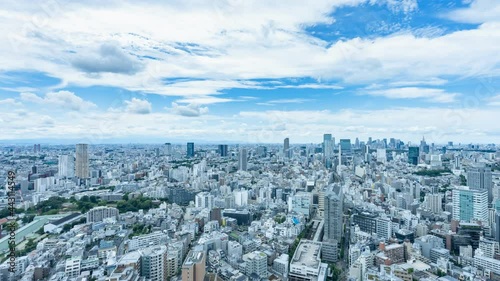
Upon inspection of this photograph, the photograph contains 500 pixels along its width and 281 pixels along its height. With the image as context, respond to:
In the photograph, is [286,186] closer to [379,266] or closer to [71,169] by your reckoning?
[379,266]

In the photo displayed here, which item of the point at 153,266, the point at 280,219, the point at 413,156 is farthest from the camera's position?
the point at 413,156

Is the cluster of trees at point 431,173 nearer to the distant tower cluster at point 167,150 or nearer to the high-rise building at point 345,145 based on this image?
the high-rise building at point 345,145

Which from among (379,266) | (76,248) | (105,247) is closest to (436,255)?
(379,266)

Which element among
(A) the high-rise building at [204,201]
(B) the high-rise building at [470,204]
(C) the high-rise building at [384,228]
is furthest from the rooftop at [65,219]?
(B) the high-rise building at [470,204]

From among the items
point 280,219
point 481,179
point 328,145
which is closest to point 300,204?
point 280,219

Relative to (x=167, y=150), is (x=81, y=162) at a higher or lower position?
lower

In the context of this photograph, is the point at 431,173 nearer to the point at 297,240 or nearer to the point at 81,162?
the point at 297,240
